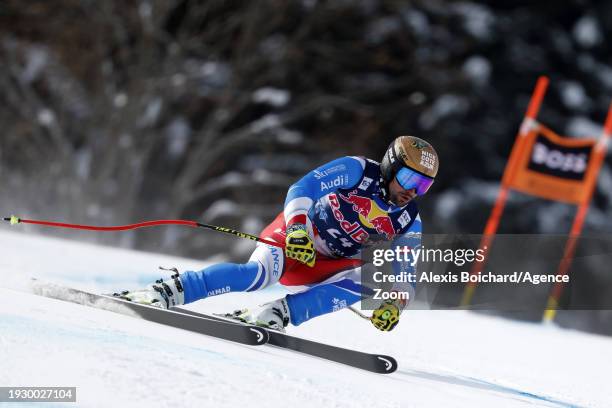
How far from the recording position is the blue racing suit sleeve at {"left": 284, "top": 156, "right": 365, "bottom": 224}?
4922 millimetres

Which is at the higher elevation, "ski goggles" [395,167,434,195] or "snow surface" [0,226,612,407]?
"ski goggles" [395,167,434,195]

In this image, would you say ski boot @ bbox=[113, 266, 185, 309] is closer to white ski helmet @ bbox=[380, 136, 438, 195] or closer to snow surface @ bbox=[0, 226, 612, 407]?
snow surface @ bbox=[0, 226, 612, 407]

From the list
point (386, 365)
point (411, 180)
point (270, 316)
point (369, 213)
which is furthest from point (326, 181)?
point (386, 365)

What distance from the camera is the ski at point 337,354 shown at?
14.2 feet

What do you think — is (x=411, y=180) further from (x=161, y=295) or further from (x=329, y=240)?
(x=161, y=295)

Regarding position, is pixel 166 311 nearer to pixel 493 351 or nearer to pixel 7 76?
pixel 493 351

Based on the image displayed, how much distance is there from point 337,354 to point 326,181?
39.6 inches

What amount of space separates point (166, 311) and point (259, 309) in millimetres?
609

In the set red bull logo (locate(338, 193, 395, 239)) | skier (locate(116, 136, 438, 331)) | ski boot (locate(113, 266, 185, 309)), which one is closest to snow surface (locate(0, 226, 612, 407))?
ski boot (locate(113, 266, 185, 309))

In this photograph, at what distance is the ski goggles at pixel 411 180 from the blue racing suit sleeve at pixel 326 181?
27cm

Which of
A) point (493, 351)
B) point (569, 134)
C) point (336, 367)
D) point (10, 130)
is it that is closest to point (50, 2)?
point (10, 130)

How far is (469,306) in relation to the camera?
5.93m

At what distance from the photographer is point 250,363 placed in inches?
150

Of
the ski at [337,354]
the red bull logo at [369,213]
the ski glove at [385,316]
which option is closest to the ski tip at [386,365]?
the ski at [337,354]
